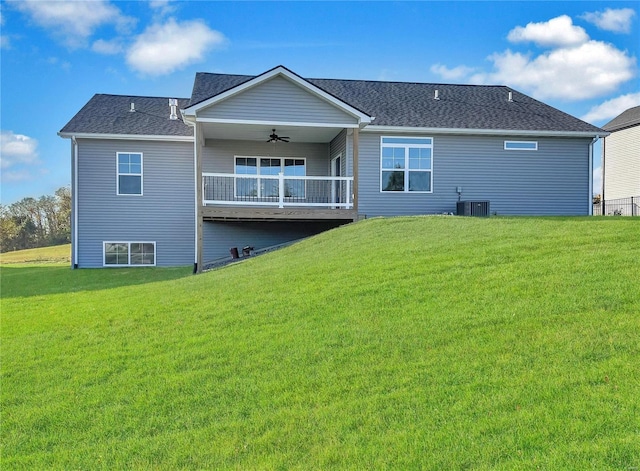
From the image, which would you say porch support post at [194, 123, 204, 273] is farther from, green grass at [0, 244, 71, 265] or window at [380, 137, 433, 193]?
green grass at [0, 244, 71, 265]

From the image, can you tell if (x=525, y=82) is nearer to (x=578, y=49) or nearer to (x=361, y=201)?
(x=578, y=49)

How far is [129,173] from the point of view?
53.4 feet

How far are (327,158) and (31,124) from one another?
1582cm

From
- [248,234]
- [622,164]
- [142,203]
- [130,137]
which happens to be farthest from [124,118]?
[622,164]

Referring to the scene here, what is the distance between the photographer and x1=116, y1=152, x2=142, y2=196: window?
A: 16234 millimetres

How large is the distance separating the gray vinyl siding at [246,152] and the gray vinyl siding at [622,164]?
17.3 metres

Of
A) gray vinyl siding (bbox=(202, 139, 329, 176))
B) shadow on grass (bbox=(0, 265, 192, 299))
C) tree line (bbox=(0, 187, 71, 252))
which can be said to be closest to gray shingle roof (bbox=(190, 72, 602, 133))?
gray vinyl siding (bbox=(202, 139, 329, 176))

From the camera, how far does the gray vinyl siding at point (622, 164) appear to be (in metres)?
25.0

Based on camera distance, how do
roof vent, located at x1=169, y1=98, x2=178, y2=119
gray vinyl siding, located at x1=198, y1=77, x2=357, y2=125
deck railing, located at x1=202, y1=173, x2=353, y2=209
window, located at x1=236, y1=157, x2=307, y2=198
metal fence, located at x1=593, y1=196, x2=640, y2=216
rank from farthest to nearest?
1. metal fence, located at x1=593, y1=196, x2=640, y2=216
2. roof vent, located at x1=169, y1=98, x2=178, y2=119
3. window, located at x1=236, y1=157, x2=307, y2=198
4. deck railing, located at x1=202, y1=173, x2=353, y2=209
5. gray vinyl siding, located at x1=198, y1=77, x2=357, y2=125

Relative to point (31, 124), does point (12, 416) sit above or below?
below

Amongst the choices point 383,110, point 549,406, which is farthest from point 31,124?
point 549,406

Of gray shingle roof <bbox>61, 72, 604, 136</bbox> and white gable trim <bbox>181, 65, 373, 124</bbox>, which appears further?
gray shingle roof <bbox>61, 72, 604, 136</bbox>

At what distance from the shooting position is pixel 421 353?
4.80m

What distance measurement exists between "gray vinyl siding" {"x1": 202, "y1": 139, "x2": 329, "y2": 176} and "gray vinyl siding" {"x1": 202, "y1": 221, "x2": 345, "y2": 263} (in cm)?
189
